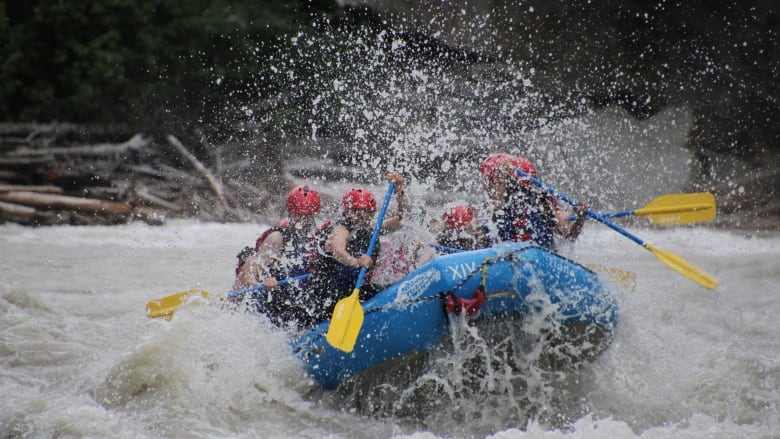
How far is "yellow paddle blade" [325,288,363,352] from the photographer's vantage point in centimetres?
427

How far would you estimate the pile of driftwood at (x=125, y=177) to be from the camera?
1095 cm

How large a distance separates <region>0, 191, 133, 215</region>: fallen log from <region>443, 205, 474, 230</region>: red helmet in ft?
23.0

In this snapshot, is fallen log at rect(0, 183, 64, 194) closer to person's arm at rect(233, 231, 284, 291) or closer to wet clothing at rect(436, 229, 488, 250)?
person's arm at rect(233, 231, 284, 291)

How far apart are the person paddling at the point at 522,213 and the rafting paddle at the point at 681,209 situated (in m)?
0.13

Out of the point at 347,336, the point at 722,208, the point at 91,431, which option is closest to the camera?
the point at 91,431

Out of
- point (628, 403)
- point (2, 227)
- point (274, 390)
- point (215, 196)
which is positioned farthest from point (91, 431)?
point (215, 196)

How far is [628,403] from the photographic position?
4.63 metres

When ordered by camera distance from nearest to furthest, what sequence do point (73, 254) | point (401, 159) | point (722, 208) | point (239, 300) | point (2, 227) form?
point (239, 300) < point (73, 254) < point (2, 227) < point (722, 208) < point (401, 159)

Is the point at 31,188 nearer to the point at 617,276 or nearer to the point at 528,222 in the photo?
the point at 528,222

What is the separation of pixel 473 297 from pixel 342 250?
102 centimetres

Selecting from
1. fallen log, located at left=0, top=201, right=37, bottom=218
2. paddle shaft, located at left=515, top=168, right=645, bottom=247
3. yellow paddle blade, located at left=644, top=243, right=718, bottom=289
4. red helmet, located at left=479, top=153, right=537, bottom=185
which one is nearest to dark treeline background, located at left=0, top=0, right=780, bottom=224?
fallen log, located at left=0, top=201, right=37, bottom=218

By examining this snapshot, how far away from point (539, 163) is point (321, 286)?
24.5 feet

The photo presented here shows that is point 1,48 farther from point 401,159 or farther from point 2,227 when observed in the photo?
point 401,159

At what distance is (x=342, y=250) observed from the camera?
491cm
